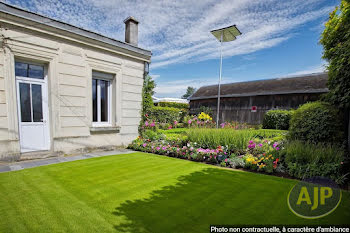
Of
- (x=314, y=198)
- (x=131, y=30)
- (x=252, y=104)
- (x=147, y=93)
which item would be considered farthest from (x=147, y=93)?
(x=252, y=104)

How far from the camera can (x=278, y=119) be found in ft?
39.2

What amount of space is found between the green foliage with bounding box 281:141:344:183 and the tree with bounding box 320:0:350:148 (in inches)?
76.0

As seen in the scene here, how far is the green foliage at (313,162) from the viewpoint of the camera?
3.75 metres

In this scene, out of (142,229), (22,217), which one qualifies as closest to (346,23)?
(142,229)

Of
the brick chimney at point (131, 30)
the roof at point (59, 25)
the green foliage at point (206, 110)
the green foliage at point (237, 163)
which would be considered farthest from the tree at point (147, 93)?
the green foliage at point (206, 110)

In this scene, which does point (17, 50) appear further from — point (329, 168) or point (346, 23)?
point (346, 23)

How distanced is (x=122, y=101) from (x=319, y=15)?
8.99m

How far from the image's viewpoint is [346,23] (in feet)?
16.8

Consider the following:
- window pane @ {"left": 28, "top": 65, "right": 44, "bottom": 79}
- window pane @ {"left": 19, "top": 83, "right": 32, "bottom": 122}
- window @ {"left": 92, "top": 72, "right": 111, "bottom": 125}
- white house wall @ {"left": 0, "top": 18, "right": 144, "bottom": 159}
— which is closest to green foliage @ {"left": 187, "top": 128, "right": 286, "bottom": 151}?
white house wall @ {"left": 0, "top": 18, "right": 144, "bottom": 159}

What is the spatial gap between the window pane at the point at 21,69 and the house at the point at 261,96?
1523 cm

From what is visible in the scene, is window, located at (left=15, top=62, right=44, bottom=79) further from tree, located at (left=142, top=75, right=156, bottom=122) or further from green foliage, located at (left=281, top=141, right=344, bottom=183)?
green foliage, located at (left=281, top=141, right=344, bottom=183)

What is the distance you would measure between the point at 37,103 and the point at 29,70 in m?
1.05

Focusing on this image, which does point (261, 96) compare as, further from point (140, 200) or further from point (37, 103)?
point (37, 103)

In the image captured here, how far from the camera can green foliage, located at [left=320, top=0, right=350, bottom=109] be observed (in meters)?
4.87
